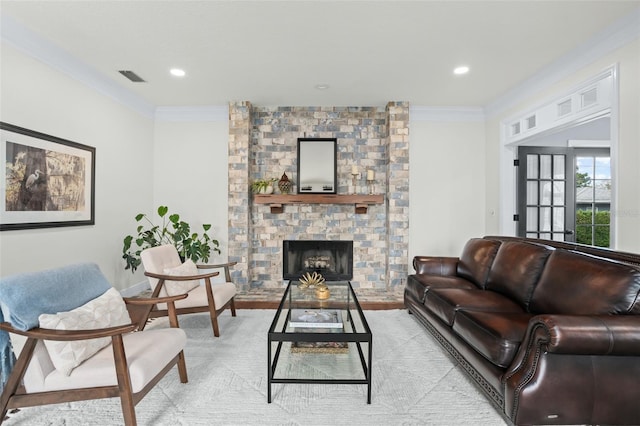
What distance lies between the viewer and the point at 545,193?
14.5 feet

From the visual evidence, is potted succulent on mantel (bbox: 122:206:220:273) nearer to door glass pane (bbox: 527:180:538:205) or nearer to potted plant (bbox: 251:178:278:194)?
potted plant (bbox: 251:178:278:194)

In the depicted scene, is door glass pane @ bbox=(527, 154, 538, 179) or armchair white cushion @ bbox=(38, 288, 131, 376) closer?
armchair white cushion @ bbox=(38, 288, 131, 376)

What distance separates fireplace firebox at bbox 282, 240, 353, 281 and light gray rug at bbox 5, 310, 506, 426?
2.19 metres

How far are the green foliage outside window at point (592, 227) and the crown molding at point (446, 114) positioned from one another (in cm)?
265

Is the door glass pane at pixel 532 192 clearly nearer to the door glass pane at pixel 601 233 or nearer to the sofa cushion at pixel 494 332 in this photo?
the door glass pane at pixel 601 233

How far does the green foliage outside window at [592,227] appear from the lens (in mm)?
5586

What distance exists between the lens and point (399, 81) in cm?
402

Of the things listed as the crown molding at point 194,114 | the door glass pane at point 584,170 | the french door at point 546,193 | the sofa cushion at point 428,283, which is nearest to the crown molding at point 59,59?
the crown molding at point 194,114

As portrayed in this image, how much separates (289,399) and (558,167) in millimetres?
4483

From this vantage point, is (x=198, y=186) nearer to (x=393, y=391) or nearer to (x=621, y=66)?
(x=393, y=391)

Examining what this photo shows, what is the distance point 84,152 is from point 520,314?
4.47 meters

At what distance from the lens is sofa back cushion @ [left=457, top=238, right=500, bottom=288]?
320 centimetres

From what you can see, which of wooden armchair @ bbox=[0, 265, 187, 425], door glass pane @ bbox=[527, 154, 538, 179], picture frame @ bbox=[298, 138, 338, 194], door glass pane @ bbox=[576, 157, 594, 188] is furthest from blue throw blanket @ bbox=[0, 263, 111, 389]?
door glass pane @ bbox=[576, 157, 594, 188]

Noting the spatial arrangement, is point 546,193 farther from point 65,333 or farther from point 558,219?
point 65,333
